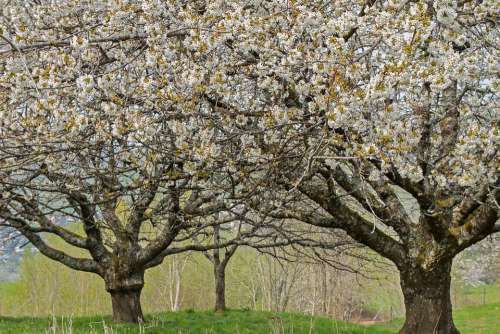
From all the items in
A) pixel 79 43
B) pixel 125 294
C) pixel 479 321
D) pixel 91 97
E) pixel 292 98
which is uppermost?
pixel 79 43

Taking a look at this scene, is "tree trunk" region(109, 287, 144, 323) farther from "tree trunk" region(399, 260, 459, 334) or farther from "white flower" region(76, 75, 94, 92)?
"white flower" region(76, 75, 94, 92)

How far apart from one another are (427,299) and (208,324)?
21.0ft

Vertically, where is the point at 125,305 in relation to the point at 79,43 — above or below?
below

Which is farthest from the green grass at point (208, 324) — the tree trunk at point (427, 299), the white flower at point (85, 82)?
the white flower at point (85, 82)

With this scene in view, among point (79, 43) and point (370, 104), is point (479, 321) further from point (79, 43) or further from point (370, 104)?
point (79, 43)

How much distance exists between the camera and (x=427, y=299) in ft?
24.5

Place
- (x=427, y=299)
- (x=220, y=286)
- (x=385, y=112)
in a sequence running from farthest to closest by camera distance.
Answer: (x=220, y=286), (x=427, y=299), (x=385, y=112)

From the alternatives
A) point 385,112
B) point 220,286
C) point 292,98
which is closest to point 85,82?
point 292,98

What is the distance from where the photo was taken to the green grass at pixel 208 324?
10.5 metres

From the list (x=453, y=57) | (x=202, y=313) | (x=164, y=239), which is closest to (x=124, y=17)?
(x=453, y=57)

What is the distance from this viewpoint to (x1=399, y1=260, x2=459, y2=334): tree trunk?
7387mm

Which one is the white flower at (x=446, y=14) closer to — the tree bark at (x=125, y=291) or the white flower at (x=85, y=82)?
the white flower at (x=85, y=82)

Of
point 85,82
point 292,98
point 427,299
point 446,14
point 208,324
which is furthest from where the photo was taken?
point 208,324

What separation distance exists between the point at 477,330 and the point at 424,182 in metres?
13.3
